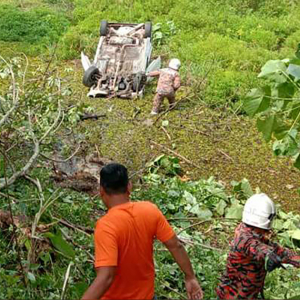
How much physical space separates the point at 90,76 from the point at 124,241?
7.31 meters

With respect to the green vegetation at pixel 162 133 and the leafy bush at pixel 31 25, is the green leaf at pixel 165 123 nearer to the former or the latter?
the green vegetation at pixel 162 133

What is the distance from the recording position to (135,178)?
8.04m

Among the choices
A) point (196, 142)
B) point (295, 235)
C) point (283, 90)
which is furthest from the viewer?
point (196, 142)

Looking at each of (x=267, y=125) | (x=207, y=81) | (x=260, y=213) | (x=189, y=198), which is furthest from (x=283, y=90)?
(x=207, y=81)

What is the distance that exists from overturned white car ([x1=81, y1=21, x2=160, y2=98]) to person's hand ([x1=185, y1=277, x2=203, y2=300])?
6652 mm

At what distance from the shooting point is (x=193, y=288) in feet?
13.9

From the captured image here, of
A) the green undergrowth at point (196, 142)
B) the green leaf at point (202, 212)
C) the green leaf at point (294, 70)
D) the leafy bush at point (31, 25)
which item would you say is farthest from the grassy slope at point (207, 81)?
the green leaf at point (294, 70)

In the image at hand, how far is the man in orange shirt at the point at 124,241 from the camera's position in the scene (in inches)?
146

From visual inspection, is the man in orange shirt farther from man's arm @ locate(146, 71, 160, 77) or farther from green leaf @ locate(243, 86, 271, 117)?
man's arm @ locate(146, 71, 160, 77)

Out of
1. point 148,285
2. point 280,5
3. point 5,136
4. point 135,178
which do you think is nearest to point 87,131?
point 135,178

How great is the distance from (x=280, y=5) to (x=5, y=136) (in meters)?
9.75

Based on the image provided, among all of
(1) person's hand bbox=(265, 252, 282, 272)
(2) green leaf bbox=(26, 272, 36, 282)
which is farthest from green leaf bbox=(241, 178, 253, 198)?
(2) green leaf bbox=(26, 272, 36, 282)

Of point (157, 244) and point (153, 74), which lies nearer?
point (157, 244)

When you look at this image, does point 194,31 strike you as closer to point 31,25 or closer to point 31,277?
point 31,25
